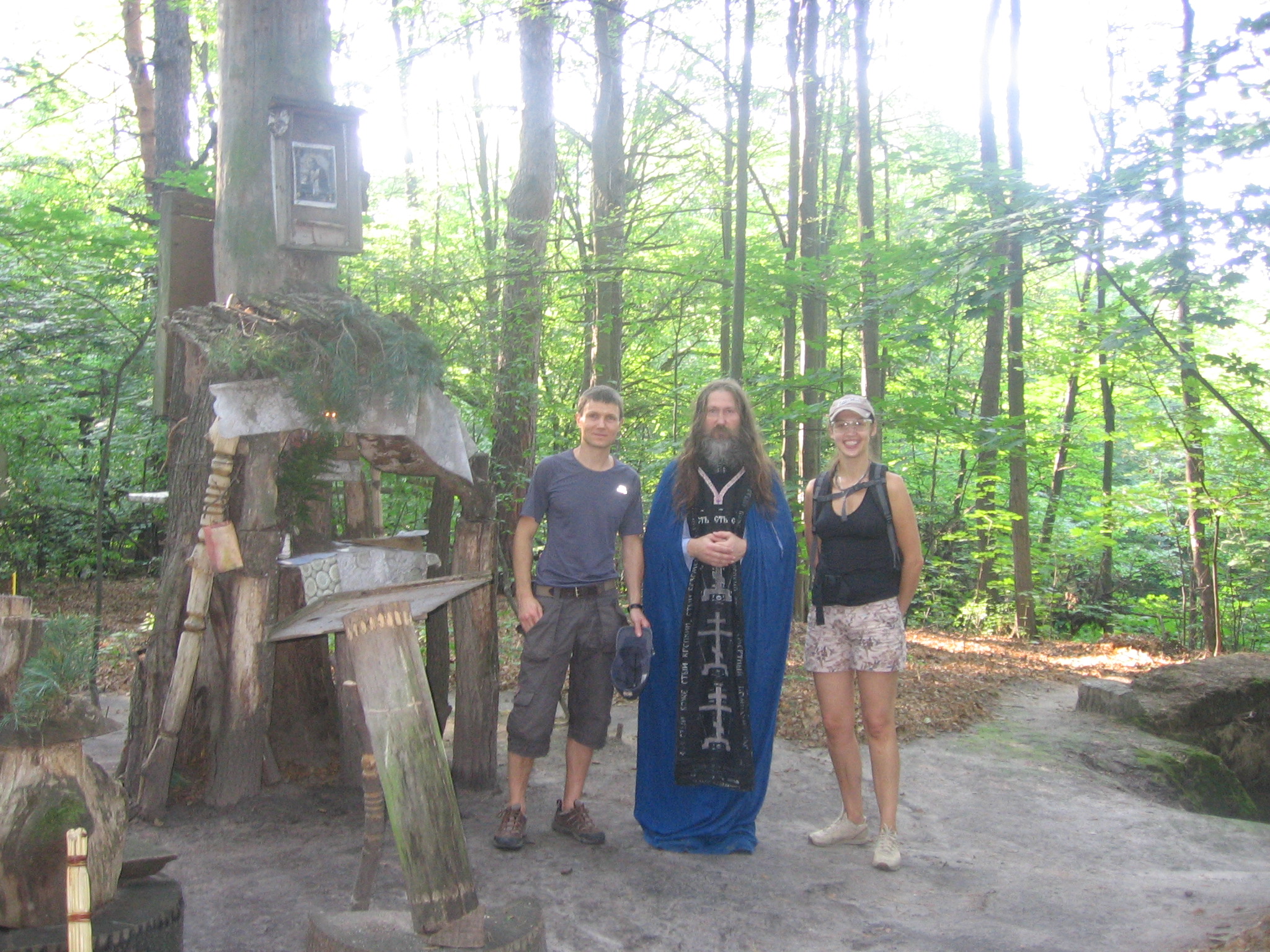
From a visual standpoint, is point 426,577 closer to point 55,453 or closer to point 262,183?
point 262,183

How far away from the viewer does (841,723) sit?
4.32 metres

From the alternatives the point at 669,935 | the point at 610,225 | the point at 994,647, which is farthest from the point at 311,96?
the point at 994,647

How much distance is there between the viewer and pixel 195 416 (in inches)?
177

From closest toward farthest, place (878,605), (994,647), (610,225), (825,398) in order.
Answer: (878,605) → (825,398) → (610,225) → (994,647)

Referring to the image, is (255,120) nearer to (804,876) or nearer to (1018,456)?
(804,876)

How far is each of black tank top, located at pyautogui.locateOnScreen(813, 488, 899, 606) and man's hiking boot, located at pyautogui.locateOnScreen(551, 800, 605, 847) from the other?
1.41 m

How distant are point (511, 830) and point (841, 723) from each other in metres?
1.49

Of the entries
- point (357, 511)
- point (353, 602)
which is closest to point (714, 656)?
point (353, 602)

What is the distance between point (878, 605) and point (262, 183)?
3486mm

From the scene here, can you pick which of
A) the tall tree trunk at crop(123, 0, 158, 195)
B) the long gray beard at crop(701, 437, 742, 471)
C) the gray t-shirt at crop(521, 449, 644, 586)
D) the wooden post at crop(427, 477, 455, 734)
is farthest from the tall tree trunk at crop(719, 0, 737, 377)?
the tall tree trunk at crop(123, 0, 158, 195)

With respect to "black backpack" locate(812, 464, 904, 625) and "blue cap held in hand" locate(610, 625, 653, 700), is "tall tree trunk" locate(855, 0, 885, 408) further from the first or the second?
"blue cap held in hand" locate(610, 625, 653, 700)

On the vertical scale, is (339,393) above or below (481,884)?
above

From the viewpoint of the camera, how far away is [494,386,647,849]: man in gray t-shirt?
421 cm

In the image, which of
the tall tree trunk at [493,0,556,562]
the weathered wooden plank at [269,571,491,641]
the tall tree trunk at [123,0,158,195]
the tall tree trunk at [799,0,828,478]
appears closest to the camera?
the weathered wooden plank at [269,571,491,641]
